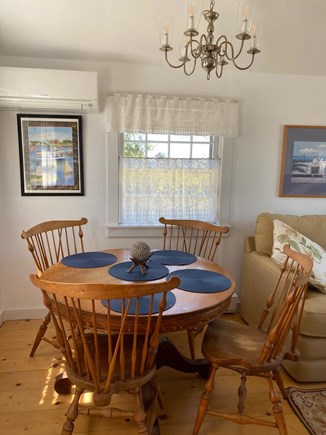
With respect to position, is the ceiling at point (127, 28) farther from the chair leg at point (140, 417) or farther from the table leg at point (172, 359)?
the chair leg at point (140, 417)

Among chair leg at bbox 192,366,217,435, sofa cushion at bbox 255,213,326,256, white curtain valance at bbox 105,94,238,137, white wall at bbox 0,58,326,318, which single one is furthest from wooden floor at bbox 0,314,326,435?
white curtain valance at bbox 105,94,238,137

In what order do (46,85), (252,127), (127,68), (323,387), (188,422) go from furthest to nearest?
(252,127), (127,68), (46,85), (323,387), (188,422)

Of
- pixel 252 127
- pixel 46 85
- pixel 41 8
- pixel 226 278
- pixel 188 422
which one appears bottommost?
pixel 188 422

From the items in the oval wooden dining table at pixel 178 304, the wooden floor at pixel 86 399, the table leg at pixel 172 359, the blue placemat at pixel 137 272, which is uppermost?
the blue placemat at pixel 137 272

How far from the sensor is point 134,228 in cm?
285

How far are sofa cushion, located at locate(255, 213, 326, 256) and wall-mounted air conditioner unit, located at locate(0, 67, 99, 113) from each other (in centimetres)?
174

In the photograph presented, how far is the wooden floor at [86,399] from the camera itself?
1705 millimetres

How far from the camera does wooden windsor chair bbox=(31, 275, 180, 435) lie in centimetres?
121

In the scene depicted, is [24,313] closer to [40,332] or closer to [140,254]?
[40,332]

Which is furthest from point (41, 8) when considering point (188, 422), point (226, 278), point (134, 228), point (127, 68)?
point (188, 422)

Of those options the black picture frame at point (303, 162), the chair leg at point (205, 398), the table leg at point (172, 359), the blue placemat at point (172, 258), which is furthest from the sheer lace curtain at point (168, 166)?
the chair leg at point (205, 398)

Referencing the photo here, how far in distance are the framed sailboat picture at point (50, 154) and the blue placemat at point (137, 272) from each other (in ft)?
3.66

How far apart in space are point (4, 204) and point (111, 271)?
4.73ft

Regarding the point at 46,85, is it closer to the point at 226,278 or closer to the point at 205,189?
the point at 205,189
